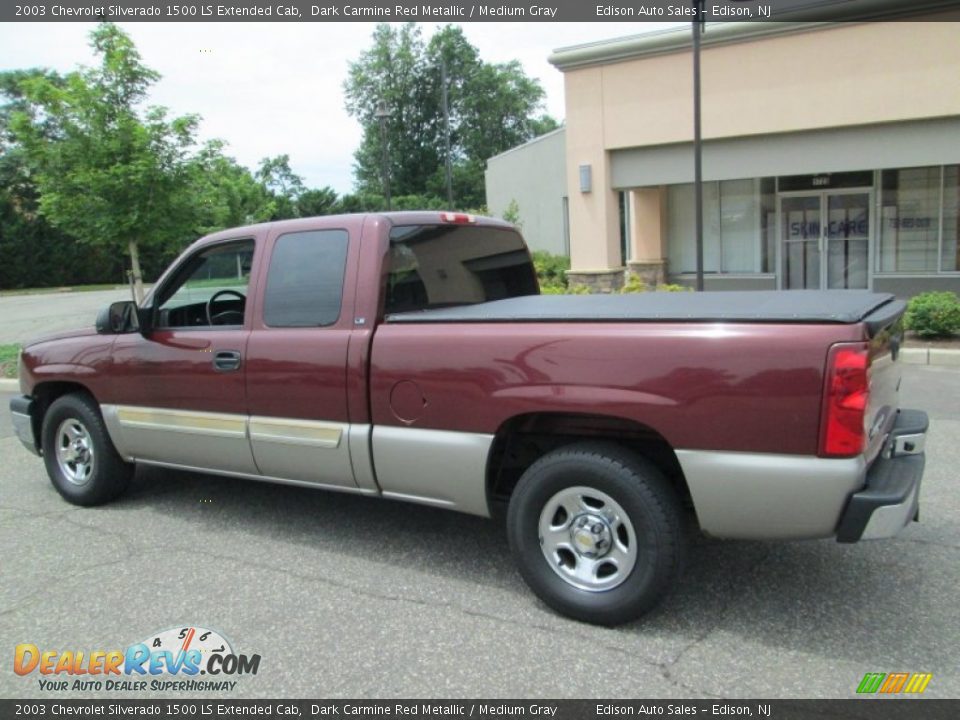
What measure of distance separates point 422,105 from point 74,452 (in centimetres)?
6031

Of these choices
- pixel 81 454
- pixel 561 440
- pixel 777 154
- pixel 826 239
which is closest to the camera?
pixel 561 440

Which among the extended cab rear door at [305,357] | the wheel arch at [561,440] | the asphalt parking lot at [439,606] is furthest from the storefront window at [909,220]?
the extended cab rear door at [305,357]

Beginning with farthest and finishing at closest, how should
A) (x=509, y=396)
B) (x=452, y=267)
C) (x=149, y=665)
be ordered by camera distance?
1. (x=452, y=267)
2. (x=509, y=396)
3. (x=149, y=665)

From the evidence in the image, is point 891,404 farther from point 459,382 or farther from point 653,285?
point 653,285

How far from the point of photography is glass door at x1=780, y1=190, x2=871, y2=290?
16172mm

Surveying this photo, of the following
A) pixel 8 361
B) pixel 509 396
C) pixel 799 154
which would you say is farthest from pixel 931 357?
pixel 8 361

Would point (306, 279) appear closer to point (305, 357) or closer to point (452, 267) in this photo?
point (305, 357)

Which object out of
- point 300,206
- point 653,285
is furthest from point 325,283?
point 300,206

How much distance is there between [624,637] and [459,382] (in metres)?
1.36

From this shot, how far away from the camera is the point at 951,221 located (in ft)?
50.1

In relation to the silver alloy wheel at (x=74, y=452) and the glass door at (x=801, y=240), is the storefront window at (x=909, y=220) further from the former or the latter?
the silver alloy wheel at (x=74, y=452)

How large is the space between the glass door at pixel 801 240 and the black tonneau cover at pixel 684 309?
13.7 m

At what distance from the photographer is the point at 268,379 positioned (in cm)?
437

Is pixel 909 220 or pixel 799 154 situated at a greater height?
pixel 799 154
